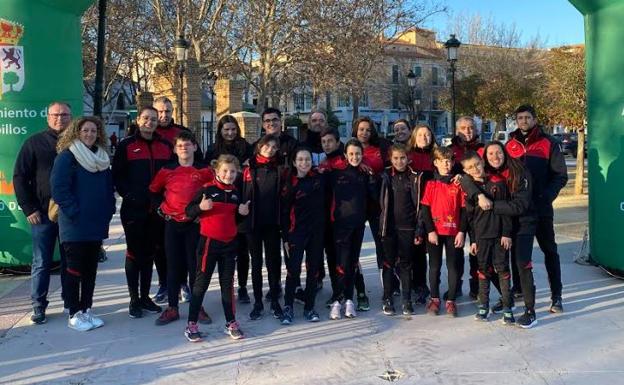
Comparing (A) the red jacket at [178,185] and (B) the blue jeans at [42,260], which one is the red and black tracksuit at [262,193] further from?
(B) the blue jeans at [42,260]

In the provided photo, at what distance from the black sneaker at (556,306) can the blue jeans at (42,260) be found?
14.1ft

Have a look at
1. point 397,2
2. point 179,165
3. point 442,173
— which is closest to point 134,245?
point 179,165

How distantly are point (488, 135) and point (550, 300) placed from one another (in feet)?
118

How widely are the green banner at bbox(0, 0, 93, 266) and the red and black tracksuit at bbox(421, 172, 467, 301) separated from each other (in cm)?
424

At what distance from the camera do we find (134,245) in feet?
17.3

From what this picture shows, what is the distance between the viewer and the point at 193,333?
461cm

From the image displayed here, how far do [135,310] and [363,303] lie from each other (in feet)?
6.74

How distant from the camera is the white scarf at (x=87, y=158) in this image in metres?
4.76

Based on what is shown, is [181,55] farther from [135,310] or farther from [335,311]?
[335,311]

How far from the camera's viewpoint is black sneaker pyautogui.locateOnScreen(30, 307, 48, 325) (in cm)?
509

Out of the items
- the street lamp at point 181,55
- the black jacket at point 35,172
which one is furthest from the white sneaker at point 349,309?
the street lamp at point 181,55

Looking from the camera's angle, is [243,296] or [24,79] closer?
[243,296]

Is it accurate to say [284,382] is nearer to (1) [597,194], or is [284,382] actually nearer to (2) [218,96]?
(1) [597,194]

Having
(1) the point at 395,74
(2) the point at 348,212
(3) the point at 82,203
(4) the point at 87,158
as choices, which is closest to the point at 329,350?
(2) the point at 348,212
